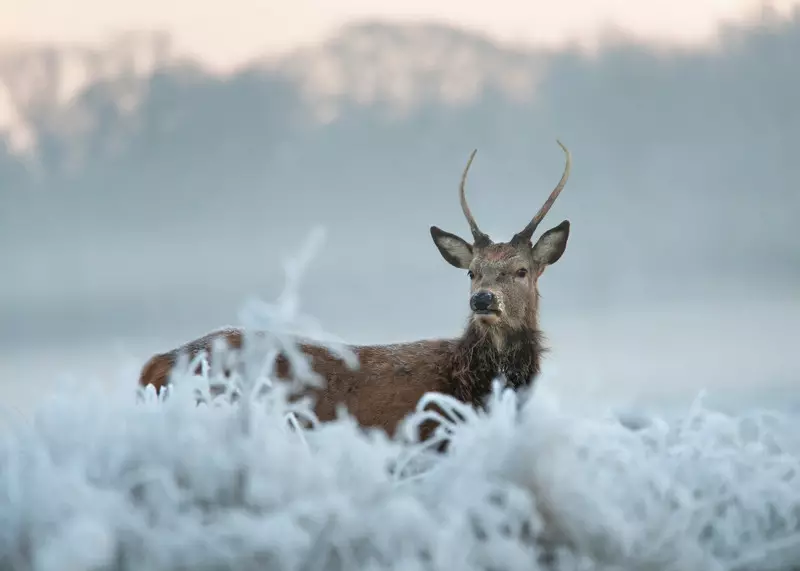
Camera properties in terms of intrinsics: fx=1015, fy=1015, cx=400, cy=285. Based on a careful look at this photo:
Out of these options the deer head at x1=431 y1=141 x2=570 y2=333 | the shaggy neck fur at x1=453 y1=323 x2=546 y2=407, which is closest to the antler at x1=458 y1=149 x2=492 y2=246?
the deer head at x1=431 y1=141 x2=570 y2=333

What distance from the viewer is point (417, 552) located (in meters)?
2.33

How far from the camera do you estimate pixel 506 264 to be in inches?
311

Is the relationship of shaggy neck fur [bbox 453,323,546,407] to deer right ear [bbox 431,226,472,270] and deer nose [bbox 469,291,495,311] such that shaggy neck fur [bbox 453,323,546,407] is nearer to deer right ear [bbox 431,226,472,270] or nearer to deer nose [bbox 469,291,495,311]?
deer nose [bbox 469,291,495,311]

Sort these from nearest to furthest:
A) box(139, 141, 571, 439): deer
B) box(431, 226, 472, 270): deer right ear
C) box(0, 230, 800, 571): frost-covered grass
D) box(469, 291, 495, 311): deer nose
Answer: box(0, 230, 800, 571): frost-covered grass → box(139, 141, 571, 439): deer → box(469, 291, 495, 311): deer nose → box(431, 226, 472, 270): deer right ear

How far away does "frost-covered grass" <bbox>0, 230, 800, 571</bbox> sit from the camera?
225 cm

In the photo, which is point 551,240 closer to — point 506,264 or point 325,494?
point 506,264

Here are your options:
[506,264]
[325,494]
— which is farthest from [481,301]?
[325,494]

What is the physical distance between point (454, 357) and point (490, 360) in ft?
0.85

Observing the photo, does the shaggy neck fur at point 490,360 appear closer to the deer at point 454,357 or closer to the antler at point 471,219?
the deer at point 454,357

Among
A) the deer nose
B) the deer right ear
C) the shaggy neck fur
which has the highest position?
the deer right ear

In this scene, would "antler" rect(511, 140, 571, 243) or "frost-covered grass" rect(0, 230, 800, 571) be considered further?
"antler" rect(511, 140, 571, 243)

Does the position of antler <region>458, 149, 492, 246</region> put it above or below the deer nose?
above

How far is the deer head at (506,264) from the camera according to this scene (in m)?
7.45

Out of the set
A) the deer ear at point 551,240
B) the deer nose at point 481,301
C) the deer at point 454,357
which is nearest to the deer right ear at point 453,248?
the deer at point 454,357
